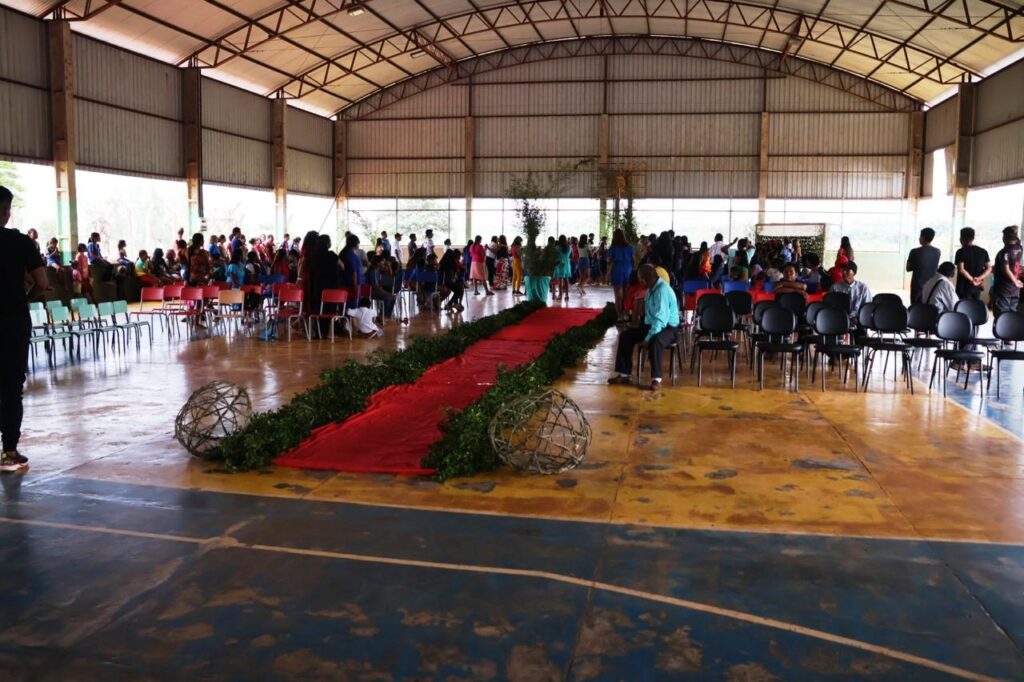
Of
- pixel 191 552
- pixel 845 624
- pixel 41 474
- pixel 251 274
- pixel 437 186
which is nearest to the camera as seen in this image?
pixel 845 624

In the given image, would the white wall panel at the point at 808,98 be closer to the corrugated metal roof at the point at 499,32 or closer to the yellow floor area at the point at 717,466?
the corrugated metal roof at the point at 499,32

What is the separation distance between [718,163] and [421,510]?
23.4 m

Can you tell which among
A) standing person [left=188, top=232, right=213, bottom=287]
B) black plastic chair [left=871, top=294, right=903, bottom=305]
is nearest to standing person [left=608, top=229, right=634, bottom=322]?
black plastic chair [left=871, top=294, right=903, bottom=305]

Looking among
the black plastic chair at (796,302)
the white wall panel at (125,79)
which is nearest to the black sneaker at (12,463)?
the black plastic chair at (796,302)

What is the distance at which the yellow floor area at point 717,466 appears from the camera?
176 inches

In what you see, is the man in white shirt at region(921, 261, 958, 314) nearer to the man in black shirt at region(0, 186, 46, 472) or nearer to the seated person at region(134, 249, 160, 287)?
the man in black shirt at region(0, 186, 46, 472)

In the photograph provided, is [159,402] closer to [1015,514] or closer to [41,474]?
[41,474]

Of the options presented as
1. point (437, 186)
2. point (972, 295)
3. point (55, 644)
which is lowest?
point (55, 644)

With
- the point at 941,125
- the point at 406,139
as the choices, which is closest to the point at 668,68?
the point at 941,125

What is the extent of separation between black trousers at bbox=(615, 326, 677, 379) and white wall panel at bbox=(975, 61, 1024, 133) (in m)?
15.3

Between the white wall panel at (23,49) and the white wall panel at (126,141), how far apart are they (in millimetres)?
1132

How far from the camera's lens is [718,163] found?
26.1 meters

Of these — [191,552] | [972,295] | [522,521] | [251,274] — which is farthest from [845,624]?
[251,274]

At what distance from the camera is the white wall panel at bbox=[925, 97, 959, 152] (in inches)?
898
